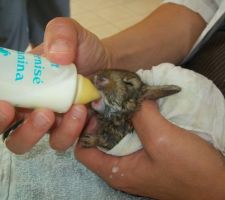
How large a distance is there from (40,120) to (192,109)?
0.31 meters

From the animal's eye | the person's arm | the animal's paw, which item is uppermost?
the animal's eye

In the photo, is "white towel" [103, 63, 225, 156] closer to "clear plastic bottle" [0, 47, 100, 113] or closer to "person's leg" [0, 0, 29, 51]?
"clear plastic bottle" [0, 47, 100, 113]

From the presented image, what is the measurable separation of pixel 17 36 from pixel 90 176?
2.35 ft

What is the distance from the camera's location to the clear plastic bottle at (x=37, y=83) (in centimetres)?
62

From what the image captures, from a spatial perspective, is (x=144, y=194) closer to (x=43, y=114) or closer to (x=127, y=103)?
(x=127, y=103)

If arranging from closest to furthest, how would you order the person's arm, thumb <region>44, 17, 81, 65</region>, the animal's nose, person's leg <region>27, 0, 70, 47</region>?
thumb <region>44, 17, 81, 65</region>
the animal's nose
the person's arm
person's leg <region>27, 0, 70, 47</region>

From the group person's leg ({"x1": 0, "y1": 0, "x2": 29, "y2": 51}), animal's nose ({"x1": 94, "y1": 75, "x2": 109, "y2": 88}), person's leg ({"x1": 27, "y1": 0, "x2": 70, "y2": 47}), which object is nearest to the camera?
animal's nose ({"x1": 94, "y1": 75, "x2": 109, "y2": 88})

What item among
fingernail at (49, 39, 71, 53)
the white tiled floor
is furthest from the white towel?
the white tiled floor

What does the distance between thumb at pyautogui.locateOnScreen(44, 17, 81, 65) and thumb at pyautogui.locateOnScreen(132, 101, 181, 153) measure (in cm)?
19

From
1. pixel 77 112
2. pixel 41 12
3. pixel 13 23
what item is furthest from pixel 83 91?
pixel 41 12

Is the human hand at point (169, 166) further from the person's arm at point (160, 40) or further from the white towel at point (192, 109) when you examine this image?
the person's arm at point (160, 40)

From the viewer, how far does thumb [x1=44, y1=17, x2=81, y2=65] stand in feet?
2.40

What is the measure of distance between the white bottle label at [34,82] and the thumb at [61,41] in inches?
1.8

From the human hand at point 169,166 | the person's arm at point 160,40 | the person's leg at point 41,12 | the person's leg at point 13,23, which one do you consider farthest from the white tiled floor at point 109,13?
the human hand at point 169,166
